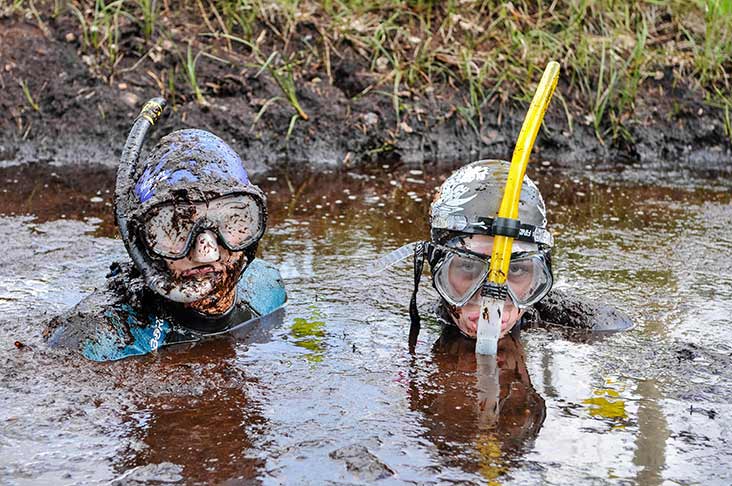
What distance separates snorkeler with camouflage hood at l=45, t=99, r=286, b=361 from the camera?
3.67m

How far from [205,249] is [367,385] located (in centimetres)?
76

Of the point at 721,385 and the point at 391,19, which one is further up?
the point at 391,19

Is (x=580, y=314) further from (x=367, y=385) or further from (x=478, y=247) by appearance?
(x=367, y=385)

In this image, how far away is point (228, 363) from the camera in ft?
12.1

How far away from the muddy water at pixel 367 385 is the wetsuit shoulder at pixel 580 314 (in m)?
0.09

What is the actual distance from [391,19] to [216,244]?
4339 millimetres

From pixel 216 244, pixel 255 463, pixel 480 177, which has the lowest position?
pixel 255 463

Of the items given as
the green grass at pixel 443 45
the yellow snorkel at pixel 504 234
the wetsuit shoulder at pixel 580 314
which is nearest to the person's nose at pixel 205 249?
the yellow snorkel at pixel 504 234

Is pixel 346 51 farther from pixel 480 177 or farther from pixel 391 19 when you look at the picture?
pixel 480 177

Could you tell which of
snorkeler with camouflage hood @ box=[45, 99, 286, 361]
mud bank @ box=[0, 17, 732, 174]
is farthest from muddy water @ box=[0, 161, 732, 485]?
mud bank @ box=[0, 17, 732, 174]

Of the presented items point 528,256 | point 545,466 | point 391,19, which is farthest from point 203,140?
point 391,19

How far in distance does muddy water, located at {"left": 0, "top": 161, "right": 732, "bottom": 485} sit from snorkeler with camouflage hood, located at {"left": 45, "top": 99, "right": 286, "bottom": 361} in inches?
5.1

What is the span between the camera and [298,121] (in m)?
7.16

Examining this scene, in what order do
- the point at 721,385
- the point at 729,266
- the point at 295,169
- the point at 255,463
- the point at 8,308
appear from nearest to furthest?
the point at 255,463 → the point at 721,385 → the point at 8,308 → the point at 729,266 → the point at 295,169
